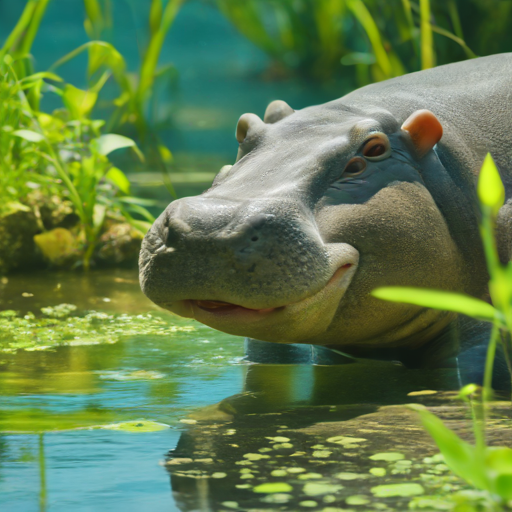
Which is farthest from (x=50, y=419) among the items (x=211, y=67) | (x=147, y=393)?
(x=211, y=67)

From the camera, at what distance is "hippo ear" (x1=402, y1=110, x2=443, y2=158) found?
3.68m

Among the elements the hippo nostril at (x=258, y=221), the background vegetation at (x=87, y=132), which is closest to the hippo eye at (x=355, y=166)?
the hippo nostril at (x=258, y=221)

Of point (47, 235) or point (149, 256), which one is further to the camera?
point (47, 235)

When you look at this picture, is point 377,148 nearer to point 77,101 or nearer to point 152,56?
point 77,101

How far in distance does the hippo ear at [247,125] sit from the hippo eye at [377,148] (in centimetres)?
49

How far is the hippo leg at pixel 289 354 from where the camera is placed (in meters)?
4.00

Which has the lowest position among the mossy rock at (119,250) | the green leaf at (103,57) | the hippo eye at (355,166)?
the mossy rock at (119,250)

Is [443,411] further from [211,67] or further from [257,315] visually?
[211,67]

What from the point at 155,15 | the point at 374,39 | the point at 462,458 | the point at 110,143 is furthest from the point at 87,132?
the point at 462,458

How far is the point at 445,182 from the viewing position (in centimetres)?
A: 375

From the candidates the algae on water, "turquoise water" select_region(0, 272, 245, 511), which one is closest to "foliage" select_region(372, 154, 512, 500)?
"turquoise water" select_region(0, 272, 245, 511)

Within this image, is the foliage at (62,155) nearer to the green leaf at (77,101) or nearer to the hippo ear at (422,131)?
the green leaf at (77,101)

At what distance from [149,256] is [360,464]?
3.81ft

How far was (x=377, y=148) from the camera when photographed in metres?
3.59
